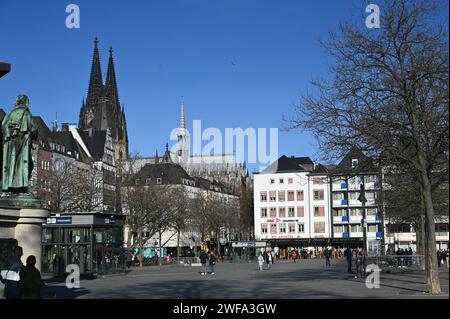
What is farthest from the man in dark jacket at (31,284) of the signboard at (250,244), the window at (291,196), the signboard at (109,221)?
the window at (291,196)

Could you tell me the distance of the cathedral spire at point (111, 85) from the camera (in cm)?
17462

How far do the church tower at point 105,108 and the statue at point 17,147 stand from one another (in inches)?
5904

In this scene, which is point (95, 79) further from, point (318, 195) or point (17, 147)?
point (17, 147)

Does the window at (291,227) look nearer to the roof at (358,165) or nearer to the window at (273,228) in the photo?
the window at (273,228)

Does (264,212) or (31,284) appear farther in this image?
(264,212)

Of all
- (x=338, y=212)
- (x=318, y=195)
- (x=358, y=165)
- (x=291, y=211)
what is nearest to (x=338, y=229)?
(x=338, y=212)

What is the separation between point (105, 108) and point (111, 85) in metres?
8.32

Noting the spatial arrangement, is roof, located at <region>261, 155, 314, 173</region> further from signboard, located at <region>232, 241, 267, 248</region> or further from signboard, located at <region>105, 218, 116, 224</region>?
signboard, located at <region>105, 218, 116, 224</region>

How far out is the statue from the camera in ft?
52.7

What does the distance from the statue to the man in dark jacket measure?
12.9 feet

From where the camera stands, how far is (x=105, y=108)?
170 m

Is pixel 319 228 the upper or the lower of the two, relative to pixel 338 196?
lower
